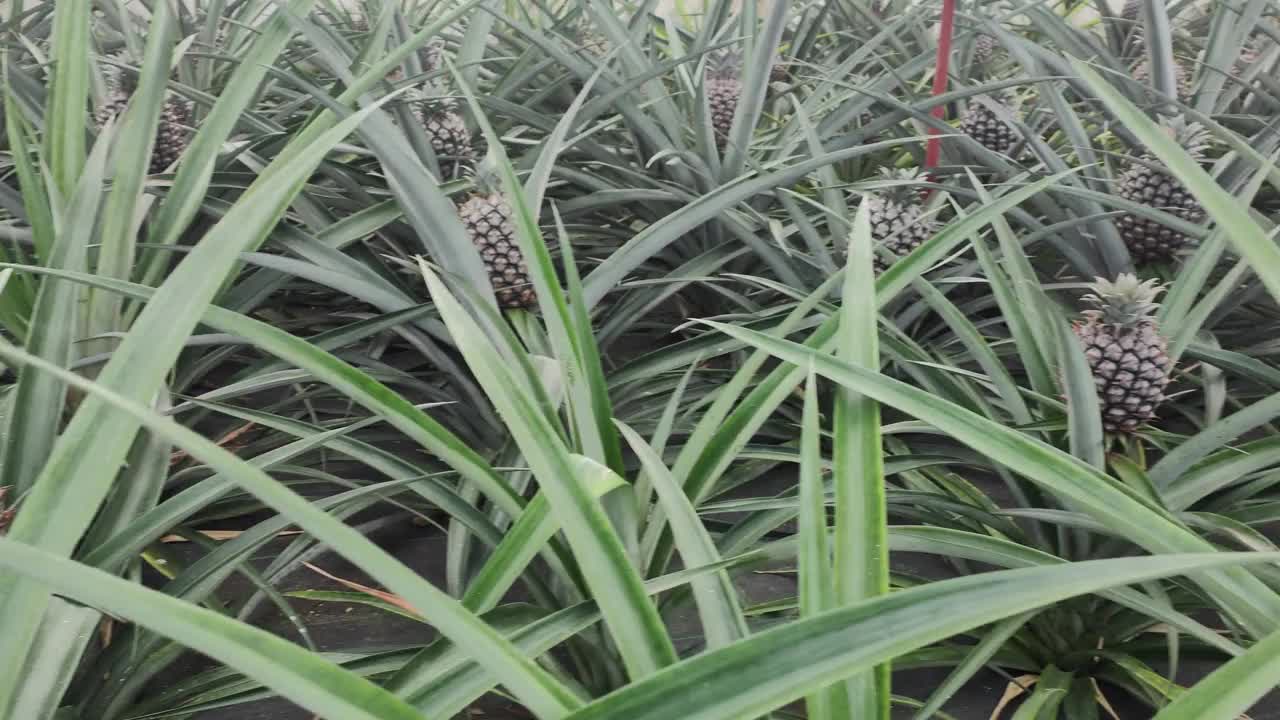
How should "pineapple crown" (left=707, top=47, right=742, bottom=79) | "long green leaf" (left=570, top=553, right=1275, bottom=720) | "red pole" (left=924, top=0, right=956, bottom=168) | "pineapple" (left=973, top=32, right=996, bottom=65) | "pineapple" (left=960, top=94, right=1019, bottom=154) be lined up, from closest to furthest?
"long green leaf" (left=570, top=553, right=1275, bottom=720) → "red pole" (left=924, top=0, right=956, bottom=168) → "pineapple" (left=960, top=94, right=1019, bottom=154) → "pineapple crown" (left=707, top=47, right=742, bottom=79) → "pineapple" (left=973, top=32, right=996, bottom=65)

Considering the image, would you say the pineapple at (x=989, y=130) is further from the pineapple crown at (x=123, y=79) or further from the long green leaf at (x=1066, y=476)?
the pineapple crown at (x=123, y=79)

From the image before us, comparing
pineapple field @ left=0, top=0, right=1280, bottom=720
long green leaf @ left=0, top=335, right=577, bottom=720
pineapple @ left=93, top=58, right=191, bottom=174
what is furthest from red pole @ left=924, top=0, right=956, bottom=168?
pineapple @ left=93, top=58, right=191, bottom=174

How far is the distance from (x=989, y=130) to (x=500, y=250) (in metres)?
0.78

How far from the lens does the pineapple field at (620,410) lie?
0.42 metres

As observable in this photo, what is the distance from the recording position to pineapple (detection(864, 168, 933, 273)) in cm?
102

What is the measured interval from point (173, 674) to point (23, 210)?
0.58 meters

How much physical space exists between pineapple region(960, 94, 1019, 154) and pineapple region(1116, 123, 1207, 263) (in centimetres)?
20

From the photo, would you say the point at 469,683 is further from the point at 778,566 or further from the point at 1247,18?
the point at 1247,18

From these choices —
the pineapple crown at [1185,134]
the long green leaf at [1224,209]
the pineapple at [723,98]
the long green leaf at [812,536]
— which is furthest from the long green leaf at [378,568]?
the pineapple at [723,98]

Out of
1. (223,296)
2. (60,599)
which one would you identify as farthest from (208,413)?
(60,599)

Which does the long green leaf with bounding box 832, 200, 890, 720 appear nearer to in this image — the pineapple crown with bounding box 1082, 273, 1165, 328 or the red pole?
the pineapple crown with bounding box 1082, 273, 1165, 328

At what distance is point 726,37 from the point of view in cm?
165

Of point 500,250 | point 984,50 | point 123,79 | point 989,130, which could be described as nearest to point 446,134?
point 500,250

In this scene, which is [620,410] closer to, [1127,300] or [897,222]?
[897,222]
